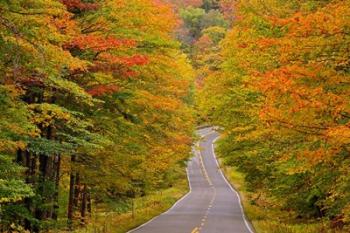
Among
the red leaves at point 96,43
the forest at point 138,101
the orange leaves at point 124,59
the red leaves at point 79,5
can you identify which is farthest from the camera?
the red leaves at point 79,5

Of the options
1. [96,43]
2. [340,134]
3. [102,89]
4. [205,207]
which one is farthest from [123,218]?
[340,134]

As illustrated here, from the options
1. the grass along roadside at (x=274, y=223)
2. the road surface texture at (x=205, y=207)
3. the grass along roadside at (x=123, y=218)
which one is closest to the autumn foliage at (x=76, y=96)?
the grass along roadside at (x=123, y=218)

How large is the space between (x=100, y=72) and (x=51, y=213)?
538cm

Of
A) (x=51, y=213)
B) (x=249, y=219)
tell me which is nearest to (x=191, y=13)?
(x=249, y=219)

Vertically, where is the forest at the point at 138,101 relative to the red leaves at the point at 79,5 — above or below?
below

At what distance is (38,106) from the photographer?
15.3 m

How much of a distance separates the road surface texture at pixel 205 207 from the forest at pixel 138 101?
1.46 m

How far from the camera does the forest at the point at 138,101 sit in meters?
12.2

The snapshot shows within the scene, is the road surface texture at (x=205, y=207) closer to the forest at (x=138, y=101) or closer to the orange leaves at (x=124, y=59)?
the forest at (x=138, y=101)

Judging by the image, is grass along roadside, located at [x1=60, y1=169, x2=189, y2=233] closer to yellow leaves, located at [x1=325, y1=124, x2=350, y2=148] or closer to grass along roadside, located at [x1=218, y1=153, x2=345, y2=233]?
grass along roadside, located at [x1=218, y1=153, x2=345, y2=233]

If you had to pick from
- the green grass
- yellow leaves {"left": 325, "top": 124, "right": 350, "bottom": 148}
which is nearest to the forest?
yellow leaves {"left": 325, "top": 124, "right": 350, "bottom": 148}

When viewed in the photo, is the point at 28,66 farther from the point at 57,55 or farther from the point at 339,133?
the point at 339,133

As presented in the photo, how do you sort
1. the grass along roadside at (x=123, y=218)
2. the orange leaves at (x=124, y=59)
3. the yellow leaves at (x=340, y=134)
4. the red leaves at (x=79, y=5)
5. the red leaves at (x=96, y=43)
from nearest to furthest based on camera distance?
the yellow leaves at (x=340, y=134) → the red leaves at (x=96, y=43) → the orange leaves at (x=124, y=59) → the red leaves at (x=79, y=5) → the grass along roadside at (x=123, y=218)

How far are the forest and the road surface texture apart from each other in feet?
4.80
